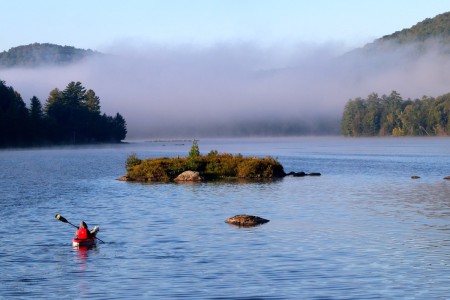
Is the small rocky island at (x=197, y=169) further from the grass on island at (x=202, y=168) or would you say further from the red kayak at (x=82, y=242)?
the red kayak at (x=82, y=242)

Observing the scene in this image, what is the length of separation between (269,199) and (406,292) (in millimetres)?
37083

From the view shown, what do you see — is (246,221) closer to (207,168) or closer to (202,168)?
(207,168)

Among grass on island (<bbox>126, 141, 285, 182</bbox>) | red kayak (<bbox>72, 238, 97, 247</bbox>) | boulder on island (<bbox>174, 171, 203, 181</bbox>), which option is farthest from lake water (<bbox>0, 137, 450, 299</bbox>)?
grass on island (<bbox>126, 141, 285, 182</bbox>)

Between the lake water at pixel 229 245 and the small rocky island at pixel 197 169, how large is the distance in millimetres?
12333

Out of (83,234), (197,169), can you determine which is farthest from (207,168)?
(83,234)

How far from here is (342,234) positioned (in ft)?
145

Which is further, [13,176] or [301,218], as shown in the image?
[13,176]

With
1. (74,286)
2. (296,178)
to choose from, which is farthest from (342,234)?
(296,178)

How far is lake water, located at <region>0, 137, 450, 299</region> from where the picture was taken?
98.4 feet

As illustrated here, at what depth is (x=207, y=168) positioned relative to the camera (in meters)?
91.7

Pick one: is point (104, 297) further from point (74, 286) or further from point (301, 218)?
point (301, 218)

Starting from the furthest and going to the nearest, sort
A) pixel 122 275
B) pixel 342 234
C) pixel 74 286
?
pixel 342 234, pixel 122 275, pixel 74 286

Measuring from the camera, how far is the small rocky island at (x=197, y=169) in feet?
294

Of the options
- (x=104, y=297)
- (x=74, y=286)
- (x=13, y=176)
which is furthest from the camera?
(x=13, y=176)
